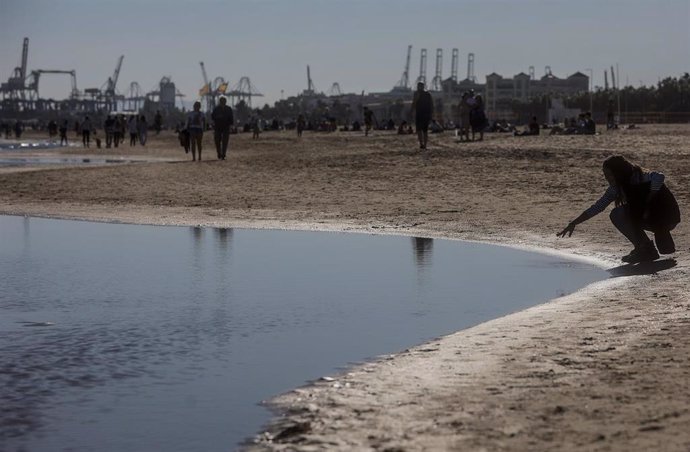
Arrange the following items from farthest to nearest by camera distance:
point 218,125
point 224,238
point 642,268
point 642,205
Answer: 1. point 218,125
2. point 224,238
3. point 642,205
4. point 642,268

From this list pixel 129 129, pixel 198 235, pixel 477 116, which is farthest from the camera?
pixel 129 129

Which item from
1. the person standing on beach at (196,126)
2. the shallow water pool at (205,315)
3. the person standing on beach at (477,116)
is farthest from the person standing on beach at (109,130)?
the shallow water pool at (205,315)

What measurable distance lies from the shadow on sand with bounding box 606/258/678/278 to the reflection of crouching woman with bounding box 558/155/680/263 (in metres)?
0.10

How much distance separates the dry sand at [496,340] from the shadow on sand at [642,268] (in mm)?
56

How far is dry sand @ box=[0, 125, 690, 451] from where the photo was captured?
17.3 feet

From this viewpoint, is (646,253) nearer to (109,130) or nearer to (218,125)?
(218,125)

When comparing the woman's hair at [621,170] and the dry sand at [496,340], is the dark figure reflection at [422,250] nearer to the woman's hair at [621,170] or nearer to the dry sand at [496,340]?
the dry sand at [496,340]

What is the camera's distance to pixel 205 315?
8.88 m

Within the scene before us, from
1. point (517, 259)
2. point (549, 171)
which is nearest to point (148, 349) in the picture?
point (517, 259)

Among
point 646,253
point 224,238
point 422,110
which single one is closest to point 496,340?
point 646,253

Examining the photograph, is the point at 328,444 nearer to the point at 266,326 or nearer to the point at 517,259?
the point at 266,326

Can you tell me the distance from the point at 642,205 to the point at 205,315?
4.05 meters

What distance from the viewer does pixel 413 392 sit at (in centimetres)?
607

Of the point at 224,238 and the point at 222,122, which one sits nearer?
the point at 224,238
